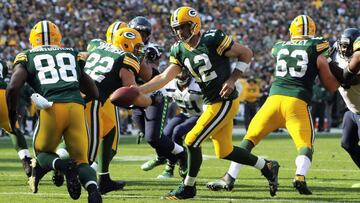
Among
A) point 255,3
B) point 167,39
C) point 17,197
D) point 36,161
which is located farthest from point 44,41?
point 255,3

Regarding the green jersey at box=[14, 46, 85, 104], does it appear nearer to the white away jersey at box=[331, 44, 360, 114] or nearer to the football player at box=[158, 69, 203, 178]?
the white away jersey at box=[331, 44, 360, 114]

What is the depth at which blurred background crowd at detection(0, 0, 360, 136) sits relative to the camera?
2486 cm

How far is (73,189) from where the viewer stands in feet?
22.5

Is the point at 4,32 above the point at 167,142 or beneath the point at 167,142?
beneath

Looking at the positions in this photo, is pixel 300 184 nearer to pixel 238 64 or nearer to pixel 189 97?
pixel 238 64

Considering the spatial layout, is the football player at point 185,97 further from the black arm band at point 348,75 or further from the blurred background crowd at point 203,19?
the blurred background crowd at point 203,19

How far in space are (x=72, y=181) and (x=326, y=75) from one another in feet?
9.41

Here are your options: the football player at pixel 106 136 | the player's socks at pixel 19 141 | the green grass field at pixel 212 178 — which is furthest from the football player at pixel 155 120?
the player's socks at pixel 19 141

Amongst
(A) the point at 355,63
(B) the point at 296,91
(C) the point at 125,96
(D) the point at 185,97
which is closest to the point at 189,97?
(D) the point at 185,97

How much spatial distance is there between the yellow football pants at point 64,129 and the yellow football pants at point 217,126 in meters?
1.31

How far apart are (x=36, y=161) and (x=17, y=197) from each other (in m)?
0.87

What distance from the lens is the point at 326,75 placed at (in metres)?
8.40

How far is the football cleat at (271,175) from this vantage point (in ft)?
26.8

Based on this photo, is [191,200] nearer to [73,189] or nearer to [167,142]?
[73,189]
